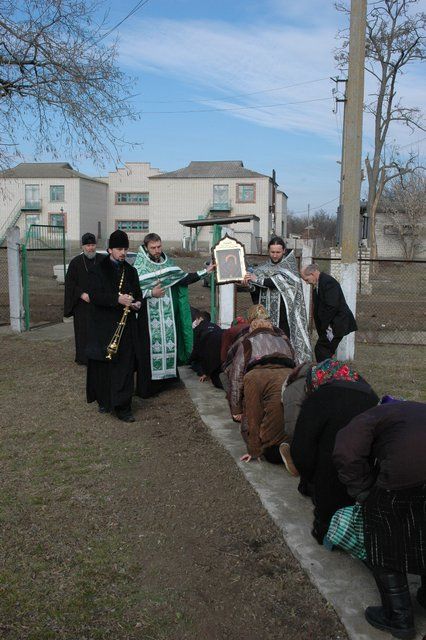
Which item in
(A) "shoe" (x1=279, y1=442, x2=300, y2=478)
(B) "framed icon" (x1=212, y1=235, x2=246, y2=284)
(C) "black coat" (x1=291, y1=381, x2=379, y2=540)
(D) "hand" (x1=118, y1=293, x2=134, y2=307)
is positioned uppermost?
(B) "framed icon" (x1=212, y1=235, x2=246, y2=284)

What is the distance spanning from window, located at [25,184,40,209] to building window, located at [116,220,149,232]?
29.4ft

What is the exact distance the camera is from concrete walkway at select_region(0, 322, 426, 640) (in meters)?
3.06

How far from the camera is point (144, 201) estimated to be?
67438 millimetres

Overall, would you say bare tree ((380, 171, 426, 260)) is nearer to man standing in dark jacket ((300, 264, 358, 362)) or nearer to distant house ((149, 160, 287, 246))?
distant house ((149, 160, 287, 246))

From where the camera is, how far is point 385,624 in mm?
2922

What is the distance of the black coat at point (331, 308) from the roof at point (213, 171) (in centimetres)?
5374

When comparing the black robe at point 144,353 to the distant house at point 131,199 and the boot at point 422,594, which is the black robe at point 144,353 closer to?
the boot at point 422,594

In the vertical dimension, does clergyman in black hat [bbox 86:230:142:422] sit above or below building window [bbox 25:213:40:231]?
below

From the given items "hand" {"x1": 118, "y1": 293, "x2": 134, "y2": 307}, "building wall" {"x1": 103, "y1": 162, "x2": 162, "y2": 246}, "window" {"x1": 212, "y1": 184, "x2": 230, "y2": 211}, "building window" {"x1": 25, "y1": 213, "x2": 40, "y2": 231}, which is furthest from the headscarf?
"building wall" {"x1": 103, "y1": 162, "x2": 162, "y2": 246}

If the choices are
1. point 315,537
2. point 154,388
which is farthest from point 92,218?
point 315,537

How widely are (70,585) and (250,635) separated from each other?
3.25ft

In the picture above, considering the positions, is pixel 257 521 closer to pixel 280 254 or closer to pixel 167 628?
pixel 167 628

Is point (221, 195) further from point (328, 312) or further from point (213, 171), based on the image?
point (328, 312)

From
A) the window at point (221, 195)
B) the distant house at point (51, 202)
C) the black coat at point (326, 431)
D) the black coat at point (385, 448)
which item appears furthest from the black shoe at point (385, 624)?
the distant house at point (51, 202)
